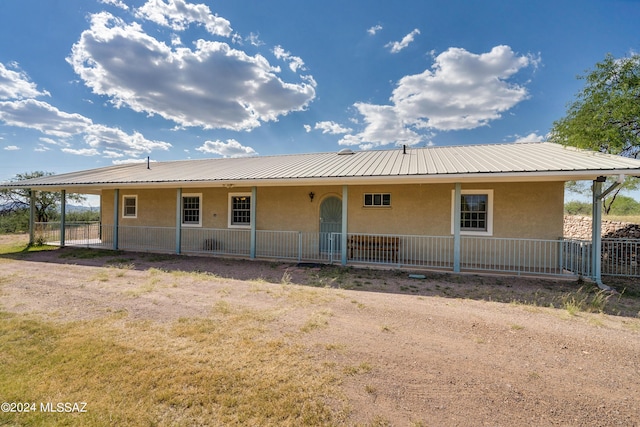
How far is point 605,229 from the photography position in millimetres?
13281

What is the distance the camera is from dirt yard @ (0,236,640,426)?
2.73m

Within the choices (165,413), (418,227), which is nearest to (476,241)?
(418,227)

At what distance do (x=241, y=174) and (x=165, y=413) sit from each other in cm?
894

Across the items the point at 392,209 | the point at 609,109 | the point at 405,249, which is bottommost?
the point at 405,249

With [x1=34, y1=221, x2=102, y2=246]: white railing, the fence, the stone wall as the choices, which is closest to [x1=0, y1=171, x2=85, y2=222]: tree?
[x1=34, y1=221, x2=102, y2=246]: white railing

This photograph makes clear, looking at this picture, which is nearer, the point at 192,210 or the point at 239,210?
the point at 239,210

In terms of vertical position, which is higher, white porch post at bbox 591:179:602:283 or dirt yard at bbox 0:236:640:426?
white porch post at bbox 591:179:602:283

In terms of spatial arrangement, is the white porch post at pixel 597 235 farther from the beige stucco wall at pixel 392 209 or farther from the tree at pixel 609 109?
the tree at pixel 609 109

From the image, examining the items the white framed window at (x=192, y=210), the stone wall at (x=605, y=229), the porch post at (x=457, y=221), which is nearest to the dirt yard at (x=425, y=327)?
the porch post at (x=457, y=221)

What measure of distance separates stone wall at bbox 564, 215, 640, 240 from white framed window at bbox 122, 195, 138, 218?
2111 centimetres

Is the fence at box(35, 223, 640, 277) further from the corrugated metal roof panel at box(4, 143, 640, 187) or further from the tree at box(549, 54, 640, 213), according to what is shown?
the tree at box(549, 54, 640, 213)

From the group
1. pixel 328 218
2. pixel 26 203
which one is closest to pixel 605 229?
pixel 328 218

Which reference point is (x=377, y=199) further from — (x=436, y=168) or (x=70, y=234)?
(x=70, y=234)

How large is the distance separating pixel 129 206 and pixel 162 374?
13.6 meters
